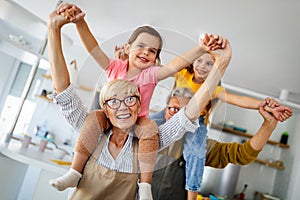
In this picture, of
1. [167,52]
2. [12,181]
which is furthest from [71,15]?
[12,181]

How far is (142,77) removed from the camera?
0.75 meters

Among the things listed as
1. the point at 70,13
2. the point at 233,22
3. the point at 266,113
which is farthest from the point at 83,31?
the point at 233,22

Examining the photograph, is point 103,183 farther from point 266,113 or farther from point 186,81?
point 266,113

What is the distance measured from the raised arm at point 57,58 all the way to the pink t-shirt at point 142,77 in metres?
0.10

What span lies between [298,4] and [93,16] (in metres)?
0.82

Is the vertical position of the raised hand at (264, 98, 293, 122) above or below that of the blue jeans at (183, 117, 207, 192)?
above

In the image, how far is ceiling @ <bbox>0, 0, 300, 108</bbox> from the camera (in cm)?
124

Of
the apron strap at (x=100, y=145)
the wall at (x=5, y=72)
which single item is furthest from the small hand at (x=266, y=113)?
the wall at (x=5, y=72)

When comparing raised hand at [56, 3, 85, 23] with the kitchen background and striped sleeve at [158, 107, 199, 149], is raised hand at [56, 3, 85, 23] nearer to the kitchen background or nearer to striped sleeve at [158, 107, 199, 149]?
the kitchen background

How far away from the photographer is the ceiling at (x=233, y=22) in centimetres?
124

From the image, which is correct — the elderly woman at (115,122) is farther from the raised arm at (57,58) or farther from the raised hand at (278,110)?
the raised hand at (278,110)

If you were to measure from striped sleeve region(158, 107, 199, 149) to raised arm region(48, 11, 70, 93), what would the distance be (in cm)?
26

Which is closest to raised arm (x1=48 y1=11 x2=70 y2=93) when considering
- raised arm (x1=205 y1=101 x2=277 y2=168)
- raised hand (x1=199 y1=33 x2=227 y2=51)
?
raised hand (x1=199 y1=33 x2=227 y2=51)

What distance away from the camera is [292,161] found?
2232 mm
